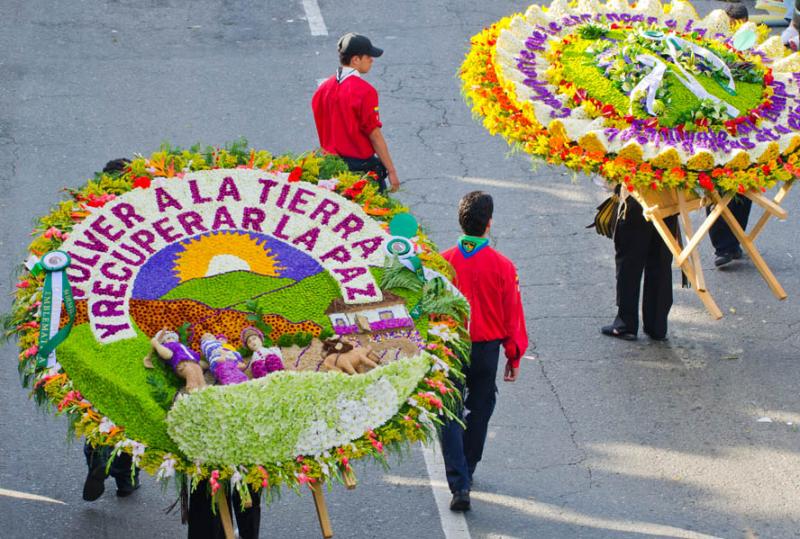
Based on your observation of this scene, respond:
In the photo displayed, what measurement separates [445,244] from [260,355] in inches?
168

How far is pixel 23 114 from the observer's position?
1173 centimetres

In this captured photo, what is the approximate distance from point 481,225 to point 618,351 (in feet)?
7.55

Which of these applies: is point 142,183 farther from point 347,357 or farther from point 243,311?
point 347,357

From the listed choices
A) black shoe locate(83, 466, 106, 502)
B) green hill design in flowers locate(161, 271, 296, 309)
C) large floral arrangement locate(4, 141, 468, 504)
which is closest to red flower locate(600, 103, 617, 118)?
large floral arrangement locate(4, 141, 468, 504)

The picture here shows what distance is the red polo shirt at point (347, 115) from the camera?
8.72 metres

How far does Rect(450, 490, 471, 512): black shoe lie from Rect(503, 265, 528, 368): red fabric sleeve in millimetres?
755

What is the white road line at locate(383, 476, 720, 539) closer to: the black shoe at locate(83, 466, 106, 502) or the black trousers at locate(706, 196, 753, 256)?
the black shoe at locate(83, 466, 106, 502)

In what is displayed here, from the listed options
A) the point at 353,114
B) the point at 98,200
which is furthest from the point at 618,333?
the point at 98,200

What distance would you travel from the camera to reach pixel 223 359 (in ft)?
18.2

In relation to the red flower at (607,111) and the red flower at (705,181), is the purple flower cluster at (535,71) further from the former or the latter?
the red flower at (705,181)

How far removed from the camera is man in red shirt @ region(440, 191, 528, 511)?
6.69m

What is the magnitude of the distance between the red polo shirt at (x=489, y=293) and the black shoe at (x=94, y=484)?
2.12 metres

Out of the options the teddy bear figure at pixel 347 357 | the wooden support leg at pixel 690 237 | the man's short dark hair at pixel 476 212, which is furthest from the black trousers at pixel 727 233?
the teddy bear figure at pixel 347 357

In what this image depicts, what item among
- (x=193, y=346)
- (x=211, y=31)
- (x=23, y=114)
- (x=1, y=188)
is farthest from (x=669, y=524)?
(x=211, y=31)
